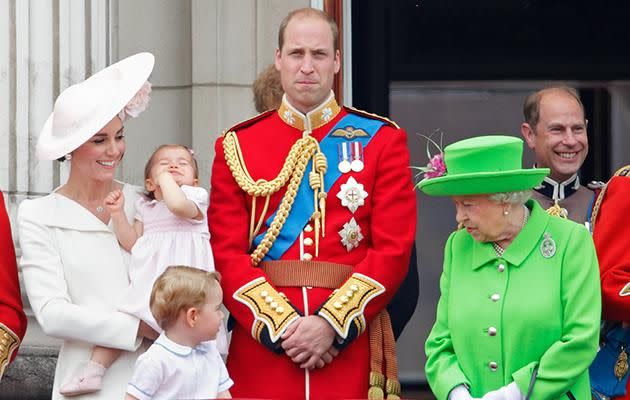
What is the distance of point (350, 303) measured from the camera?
7.08m

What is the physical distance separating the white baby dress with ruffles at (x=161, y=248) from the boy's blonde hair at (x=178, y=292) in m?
0.37

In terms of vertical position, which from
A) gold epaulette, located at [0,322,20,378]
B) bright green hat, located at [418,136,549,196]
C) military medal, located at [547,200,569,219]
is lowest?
gold epaulette, located at [0,322,20,378]

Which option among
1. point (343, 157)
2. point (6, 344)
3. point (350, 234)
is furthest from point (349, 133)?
point (6, 344)

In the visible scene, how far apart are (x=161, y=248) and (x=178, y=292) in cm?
54

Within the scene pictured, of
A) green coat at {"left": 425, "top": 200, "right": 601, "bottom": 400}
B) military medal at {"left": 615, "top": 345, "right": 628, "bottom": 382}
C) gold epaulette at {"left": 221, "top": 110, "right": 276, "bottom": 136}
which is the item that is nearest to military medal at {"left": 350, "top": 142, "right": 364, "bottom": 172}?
gold epaulette at {"left": 221, "top": 110, "right": 276, "bottom": 136}

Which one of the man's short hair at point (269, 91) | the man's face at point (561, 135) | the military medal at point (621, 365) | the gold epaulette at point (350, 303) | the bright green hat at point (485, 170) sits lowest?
the military medal at point (621, 365)

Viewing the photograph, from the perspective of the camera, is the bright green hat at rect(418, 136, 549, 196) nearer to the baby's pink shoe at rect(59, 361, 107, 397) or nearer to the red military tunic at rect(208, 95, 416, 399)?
the red military tunic at rect(208, 95, 416, 399)

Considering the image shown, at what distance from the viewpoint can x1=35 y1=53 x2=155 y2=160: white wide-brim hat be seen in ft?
23.3

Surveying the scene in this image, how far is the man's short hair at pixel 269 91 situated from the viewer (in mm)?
7707

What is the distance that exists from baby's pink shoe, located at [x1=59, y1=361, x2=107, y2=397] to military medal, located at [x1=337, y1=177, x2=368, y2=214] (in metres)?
1.01

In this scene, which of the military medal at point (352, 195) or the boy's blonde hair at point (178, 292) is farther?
the military medal at point (352, 195)

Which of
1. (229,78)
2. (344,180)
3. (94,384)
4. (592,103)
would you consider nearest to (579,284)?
(344,180)

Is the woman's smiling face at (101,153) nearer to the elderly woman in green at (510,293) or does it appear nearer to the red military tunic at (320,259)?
the red military tunic at (320,259)

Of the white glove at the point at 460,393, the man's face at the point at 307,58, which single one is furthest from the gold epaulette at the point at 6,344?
the white glove at the point at 460,393
